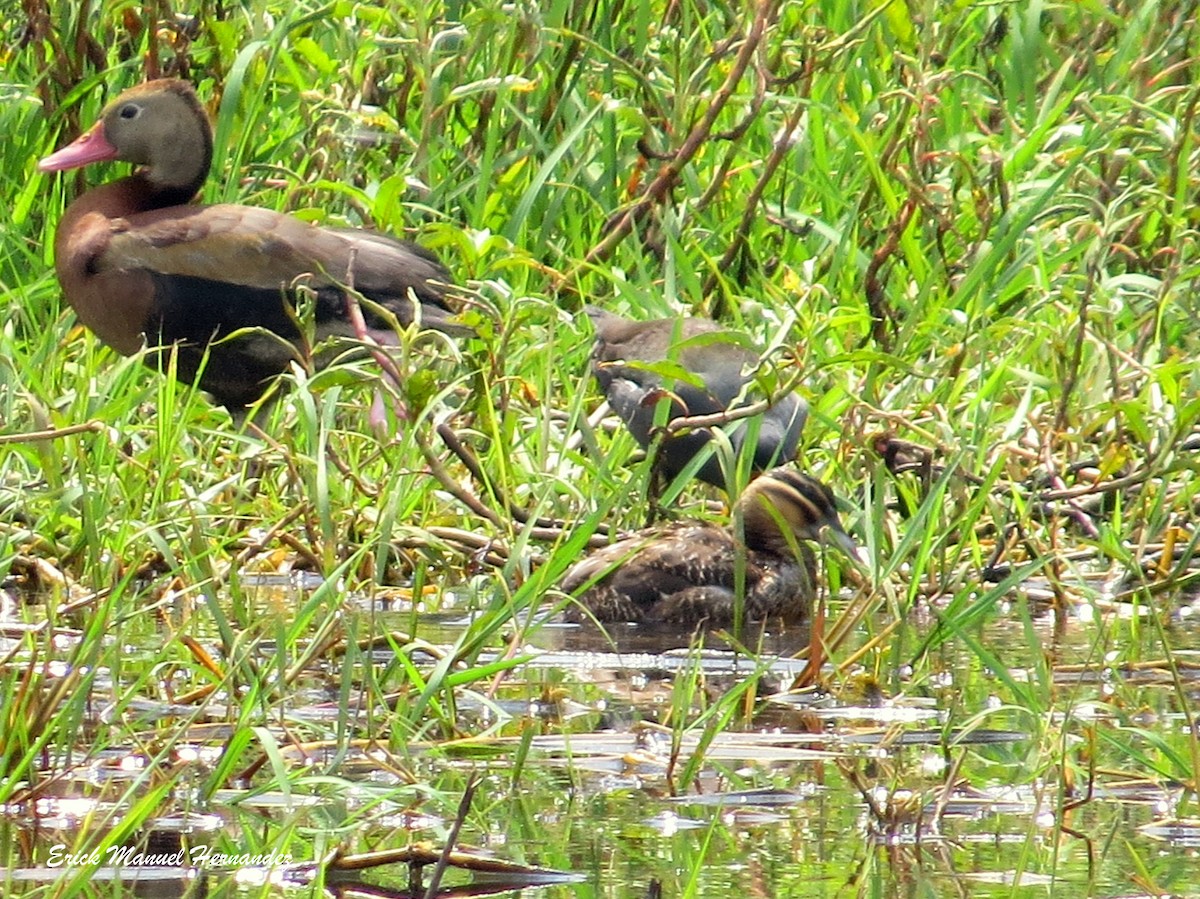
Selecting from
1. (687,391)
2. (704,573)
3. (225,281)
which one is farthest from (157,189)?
(704,573)

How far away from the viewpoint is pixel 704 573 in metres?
6.01

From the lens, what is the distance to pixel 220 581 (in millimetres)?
4348

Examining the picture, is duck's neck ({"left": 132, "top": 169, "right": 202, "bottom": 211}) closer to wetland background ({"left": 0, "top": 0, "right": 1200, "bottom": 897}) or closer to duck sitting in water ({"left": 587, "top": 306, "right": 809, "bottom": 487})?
wetland background ({"left": 0, "top": 0, "right": 1200, "bottom": 897})

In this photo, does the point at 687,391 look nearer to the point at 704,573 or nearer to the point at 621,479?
the point at 621,479

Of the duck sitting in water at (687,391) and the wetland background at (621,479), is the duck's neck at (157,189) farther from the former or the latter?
the duck sitting in water at (687,391)

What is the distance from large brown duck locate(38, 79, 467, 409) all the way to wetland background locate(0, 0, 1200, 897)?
161mm

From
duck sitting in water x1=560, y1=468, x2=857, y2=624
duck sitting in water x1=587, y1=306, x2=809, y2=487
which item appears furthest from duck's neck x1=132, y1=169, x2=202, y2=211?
duck sitting in water x1=560, y1=468, x2=857, y2=624

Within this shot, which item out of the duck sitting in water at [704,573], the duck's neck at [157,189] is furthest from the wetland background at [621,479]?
the duck's neck at [157,189]

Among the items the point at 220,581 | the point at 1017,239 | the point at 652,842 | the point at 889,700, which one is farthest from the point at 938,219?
the point at 652,842

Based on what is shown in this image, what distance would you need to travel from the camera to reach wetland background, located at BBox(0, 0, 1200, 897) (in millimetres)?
3668

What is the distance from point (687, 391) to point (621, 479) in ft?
1.06

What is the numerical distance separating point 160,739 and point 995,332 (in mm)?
3328

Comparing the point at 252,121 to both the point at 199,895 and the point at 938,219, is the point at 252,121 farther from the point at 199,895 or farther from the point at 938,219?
the point at 199,895

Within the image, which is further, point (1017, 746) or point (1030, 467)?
point (1030, 467)
